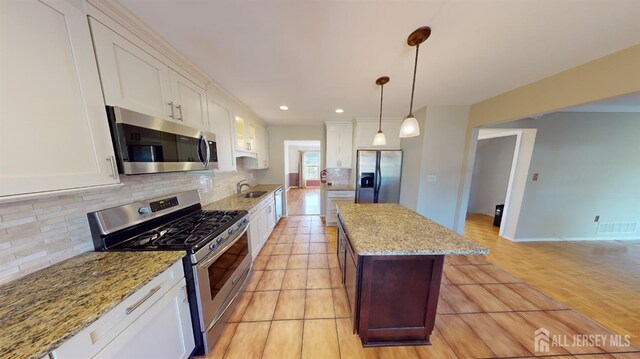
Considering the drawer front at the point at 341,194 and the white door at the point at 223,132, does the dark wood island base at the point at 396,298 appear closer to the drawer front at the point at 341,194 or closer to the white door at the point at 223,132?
the white door at the point at 223,132

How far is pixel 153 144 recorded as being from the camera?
125 cm

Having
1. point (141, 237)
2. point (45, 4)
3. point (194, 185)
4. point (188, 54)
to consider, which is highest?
point (188, 54)

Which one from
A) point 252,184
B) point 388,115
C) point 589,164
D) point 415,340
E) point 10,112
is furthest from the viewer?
point 252,184

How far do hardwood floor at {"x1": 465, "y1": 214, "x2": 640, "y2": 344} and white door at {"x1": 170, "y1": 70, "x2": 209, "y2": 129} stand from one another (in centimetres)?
429

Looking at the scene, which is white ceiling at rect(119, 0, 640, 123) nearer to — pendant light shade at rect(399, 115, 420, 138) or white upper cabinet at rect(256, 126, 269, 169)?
pendant light shade at rect(399, 115, 420, 138)

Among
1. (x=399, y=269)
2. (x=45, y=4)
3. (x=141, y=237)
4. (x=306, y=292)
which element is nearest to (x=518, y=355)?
(x=399, y=269)

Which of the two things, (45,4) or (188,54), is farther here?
(188,54)

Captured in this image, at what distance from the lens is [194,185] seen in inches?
83.6

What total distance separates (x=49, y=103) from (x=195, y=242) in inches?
39.2

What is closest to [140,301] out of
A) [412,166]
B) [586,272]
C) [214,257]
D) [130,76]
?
[214,257]

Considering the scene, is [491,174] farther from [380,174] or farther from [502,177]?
[380,174]

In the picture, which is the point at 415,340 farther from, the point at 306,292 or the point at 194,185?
the point at 194,185

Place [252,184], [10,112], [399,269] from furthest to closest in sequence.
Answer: [252,184]
[399,269]
[10,112]

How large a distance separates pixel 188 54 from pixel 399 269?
2.47 meters
